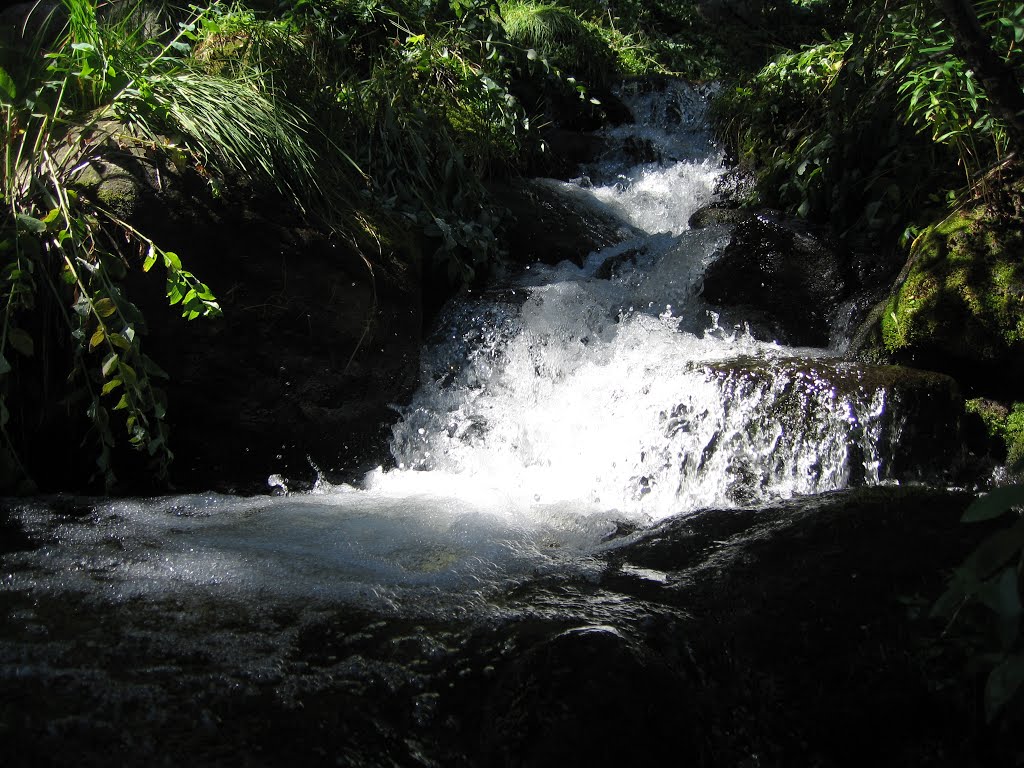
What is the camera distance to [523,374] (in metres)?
4.24

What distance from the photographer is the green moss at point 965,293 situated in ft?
11.3

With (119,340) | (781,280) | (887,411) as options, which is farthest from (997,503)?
(781,280)

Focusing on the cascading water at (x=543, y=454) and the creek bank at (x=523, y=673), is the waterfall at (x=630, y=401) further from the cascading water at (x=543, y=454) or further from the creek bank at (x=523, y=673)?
the creek bank at (x=523, y=673)

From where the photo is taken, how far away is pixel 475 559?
2.39m

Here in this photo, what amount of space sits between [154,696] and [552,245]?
4.28 metres

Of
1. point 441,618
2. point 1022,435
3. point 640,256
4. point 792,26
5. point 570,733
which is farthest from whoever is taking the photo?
point 792,26

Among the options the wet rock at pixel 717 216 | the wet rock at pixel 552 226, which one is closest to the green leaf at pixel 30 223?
the wet rock at pixel 552 226

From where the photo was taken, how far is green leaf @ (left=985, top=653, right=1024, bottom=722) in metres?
0.90

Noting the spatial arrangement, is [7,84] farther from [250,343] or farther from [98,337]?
[250,343]

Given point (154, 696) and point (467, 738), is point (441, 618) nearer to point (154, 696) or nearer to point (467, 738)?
point (467, 738)

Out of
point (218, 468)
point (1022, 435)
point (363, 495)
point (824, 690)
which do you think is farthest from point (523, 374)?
point (824, 690)

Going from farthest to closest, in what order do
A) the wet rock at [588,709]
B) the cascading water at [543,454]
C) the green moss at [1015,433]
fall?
the green moss at [1015,433]
the cascading water at [543,454]
the wet rock at [588,709]

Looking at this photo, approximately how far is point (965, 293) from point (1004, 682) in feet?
10.3

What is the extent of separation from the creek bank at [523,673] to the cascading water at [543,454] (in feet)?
0.76
